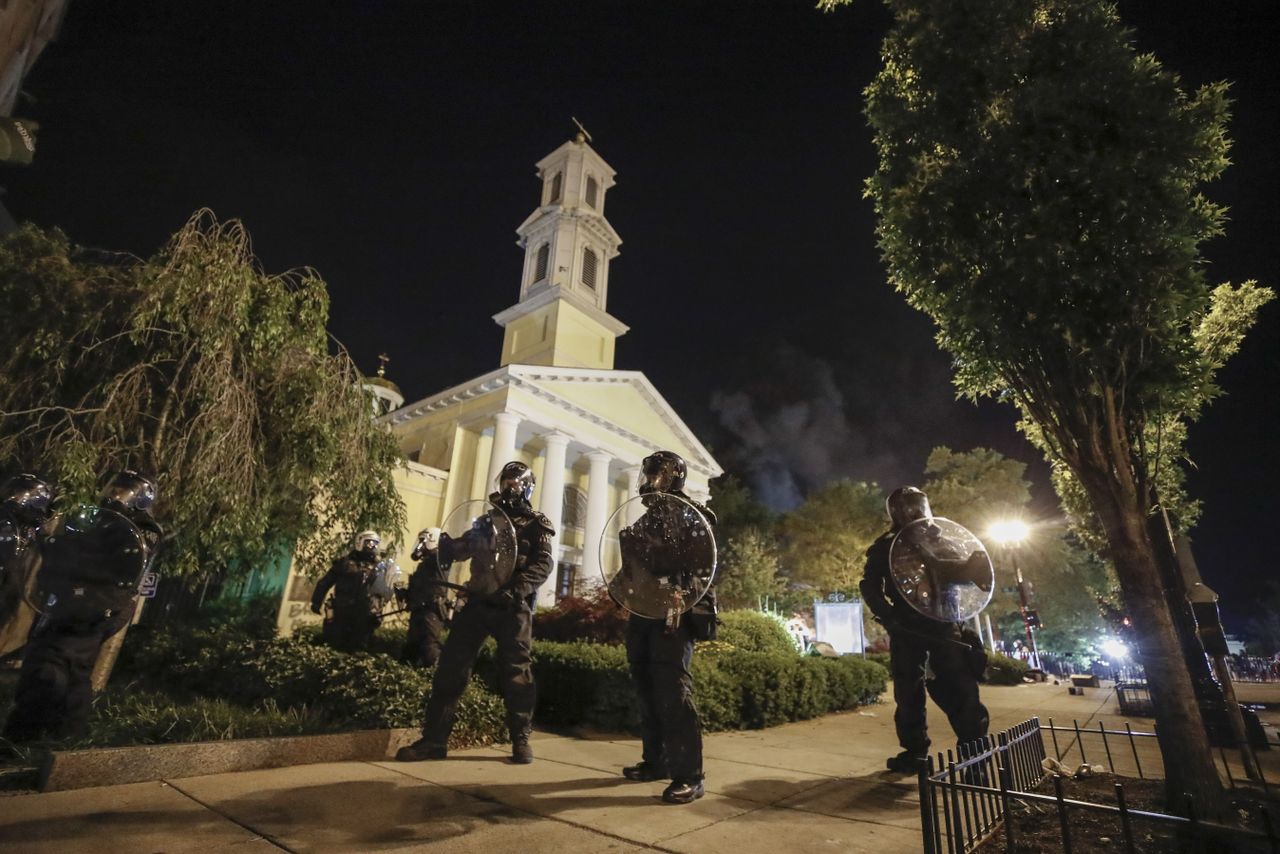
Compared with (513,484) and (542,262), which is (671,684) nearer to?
(513,484)

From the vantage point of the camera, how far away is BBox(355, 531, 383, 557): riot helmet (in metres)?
7.79

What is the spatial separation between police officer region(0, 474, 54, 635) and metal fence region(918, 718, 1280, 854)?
22.2ft

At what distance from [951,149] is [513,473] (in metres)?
4.79

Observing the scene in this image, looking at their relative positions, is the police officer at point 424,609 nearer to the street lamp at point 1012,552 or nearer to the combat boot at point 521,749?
the combat boot at point 521,749

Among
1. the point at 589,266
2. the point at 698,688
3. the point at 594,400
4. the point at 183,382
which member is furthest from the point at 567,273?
the point at 698,688

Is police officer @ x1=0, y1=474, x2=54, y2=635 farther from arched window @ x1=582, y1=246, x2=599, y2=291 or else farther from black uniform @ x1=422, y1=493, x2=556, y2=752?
arched window @ x1=582, y1=246, x2=599, y2=291

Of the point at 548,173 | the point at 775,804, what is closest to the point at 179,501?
the point at 775,804

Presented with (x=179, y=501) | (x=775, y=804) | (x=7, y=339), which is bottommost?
(x=775, y=804)

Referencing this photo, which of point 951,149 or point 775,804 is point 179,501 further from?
point 951,149

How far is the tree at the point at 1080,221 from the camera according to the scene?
4.52 metres

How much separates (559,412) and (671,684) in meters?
21.4

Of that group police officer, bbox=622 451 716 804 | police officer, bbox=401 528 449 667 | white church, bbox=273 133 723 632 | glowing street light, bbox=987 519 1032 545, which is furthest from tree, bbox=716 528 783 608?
police officer, bbox=622 451 716 804

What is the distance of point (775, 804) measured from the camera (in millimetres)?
3758

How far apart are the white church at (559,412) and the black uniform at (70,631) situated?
12.4m
